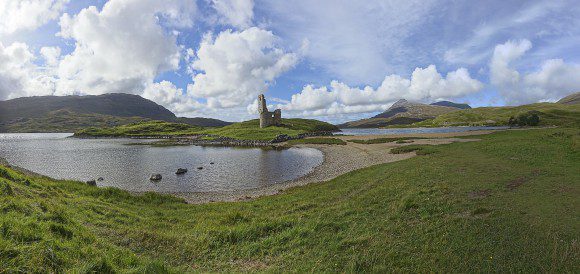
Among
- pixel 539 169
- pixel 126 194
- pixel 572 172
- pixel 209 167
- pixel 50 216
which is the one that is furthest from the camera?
pixel 209 167

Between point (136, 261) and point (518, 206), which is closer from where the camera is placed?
point (136, 261)

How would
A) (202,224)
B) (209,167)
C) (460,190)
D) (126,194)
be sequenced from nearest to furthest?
(202,224) → (460,190) → (126,194) → (209,167)

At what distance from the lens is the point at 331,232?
14.0 metres

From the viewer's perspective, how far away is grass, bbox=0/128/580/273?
953 centimetres

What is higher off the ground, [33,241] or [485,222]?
[33,241]

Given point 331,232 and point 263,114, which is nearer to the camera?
point 331,232

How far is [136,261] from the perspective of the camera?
32.5 ft

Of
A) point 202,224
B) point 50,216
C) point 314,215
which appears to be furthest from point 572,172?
point 50,216

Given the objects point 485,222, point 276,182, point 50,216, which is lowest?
point 276,182

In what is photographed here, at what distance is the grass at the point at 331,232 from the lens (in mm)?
9531

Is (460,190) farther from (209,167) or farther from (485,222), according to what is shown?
(209,167)

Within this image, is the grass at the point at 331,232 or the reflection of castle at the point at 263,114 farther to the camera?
the reflection of castle at the point at 263,114

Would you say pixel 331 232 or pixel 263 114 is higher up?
pixel 263 114

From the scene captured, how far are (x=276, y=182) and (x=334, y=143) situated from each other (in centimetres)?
6471
